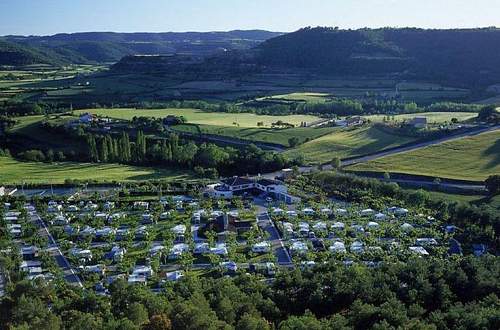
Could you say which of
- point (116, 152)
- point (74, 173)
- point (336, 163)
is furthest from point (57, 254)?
point (116, 152)

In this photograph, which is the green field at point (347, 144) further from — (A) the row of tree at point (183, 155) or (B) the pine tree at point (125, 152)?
(B) the pine tree at point (125, 152)

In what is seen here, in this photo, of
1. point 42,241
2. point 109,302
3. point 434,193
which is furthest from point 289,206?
point 109,302

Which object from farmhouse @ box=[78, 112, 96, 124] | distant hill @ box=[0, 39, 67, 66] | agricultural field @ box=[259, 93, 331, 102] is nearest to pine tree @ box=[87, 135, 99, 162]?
farmhouse @ box=[78, 112, 96, 124]

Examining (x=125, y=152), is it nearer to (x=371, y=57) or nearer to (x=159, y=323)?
(x=159, y=323)

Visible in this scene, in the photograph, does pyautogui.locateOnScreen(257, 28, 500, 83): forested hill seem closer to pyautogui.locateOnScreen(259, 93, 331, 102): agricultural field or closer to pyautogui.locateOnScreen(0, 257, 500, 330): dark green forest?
pyautogui.locateOnScreen(259, 93, 331, 102): agricultural field

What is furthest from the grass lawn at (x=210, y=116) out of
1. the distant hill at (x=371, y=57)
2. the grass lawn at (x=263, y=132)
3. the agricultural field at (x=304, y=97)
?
the distant hill at (x=371, y=57)

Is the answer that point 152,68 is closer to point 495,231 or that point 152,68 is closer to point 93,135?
point 93,135
